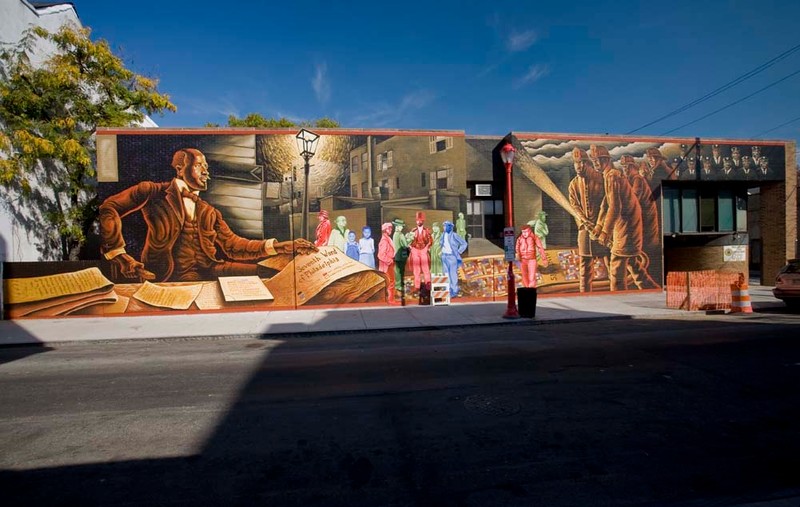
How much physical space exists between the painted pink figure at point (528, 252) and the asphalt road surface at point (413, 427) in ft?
25.2

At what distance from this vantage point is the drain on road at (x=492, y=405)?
187 inches

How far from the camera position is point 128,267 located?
45.3 ft

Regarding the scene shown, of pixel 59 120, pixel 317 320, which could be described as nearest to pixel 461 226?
pixel 317 320

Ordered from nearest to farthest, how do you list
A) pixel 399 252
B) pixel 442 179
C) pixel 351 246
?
1. pixel 351 246
2. pixel 399 252
3. pixel 442 179

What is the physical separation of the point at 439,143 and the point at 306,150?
15.8 ft

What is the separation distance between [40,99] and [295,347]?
13.4 m

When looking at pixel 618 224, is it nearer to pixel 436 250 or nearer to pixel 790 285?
pixel 790 285

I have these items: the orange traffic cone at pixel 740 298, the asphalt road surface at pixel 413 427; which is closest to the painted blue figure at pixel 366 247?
the asphalt road surface at pixel 413 427

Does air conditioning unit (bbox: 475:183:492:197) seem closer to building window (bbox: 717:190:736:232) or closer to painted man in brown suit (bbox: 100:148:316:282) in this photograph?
painted man in brown suit (bbox: 100:148:316:282)

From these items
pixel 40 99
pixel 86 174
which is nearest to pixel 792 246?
pixel 86 174

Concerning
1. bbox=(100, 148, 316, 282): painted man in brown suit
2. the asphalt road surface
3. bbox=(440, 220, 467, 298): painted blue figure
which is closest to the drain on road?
the asphalt road surface

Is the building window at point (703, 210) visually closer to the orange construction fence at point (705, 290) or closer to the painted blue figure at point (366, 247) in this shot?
the orange construction fence at point (705, 290)

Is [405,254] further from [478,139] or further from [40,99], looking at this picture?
[40,99]

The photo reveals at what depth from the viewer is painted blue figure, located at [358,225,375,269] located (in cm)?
1464
